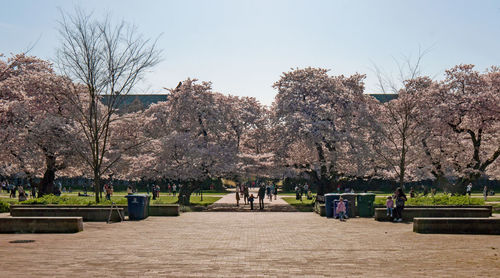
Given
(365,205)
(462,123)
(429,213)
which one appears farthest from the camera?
(462,123)

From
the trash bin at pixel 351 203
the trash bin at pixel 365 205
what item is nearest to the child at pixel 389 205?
the trash bin at pixel 365 205

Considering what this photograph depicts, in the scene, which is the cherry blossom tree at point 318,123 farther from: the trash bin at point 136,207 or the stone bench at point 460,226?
the stone bench at point 460,226

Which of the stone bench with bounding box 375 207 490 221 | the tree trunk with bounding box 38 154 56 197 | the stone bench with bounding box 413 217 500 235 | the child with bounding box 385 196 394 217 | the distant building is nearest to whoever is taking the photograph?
the stone bench with bounding box 413 217 500 235

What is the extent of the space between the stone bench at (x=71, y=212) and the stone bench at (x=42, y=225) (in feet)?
16.9

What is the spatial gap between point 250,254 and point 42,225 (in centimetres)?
846

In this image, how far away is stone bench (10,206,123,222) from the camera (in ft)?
73.0

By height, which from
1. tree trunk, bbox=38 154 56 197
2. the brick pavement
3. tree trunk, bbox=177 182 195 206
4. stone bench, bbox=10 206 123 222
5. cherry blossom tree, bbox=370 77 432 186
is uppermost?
cherry blossom tree, bbox=370 77 432 186

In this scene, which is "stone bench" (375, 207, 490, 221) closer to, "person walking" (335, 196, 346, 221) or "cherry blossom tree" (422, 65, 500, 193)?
"person walking" (335, 196, 346, 221)

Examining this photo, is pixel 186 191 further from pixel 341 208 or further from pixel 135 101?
pixel 135 101

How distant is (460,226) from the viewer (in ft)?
54.1

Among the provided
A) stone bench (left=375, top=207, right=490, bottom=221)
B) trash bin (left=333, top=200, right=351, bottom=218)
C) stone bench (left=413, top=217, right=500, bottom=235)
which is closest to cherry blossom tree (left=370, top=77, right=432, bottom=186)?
trash bin (left=333, top=200, right=351, bottom=218)

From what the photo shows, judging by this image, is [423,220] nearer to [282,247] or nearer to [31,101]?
[282,247]

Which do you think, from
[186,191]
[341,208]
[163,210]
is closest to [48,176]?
[186,191]

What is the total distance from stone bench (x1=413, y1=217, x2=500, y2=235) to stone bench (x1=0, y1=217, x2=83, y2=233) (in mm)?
11394
